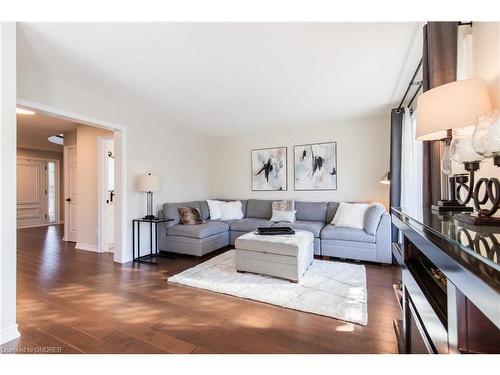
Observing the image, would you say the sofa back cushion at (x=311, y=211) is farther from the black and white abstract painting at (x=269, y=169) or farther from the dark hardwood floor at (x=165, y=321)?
the dark hardwood floor at (x=165, y=321)

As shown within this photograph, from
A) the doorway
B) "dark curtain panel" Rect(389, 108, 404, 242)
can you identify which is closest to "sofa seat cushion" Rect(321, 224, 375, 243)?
"dark curtain panel" Rect(389, 108, 404, 242)

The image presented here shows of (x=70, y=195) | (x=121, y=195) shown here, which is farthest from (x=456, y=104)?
(x=70, y=195)

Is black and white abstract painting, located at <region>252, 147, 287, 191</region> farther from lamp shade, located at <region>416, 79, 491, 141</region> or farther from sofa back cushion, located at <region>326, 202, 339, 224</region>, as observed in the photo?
lamp shade, located at <region>416, 79, 491, 141</region>

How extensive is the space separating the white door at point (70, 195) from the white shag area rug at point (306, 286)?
3.45 m

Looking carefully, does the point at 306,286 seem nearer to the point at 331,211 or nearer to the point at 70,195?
the point at 331,211

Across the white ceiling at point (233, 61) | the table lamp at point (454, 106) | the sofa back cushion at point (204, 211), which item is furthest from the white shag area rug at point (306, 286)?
the white ceiling at point (233, 61)

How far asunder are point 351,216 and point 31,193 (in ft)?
28.5

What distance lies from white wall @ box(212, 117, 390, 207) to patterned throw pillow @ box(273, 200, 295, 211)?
434mm

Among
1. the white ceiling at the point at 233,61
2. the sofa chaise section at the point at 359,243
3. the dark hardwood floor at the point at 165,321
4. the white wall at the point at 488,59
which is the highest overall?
the white ceiling at the point at 233,61

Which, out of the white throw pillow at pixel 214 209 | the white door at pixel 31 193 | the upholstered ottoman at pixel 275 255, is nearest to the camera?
the upholstered ottoman at pixel 275 255

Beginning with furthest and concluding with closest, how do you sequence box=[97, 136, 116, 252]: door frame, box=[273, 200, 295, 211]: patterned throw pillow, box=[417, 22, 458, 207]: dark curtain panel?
box=[273, 200, 295, 211]: patterned throw pillow → box=[97, 136, 116, 252]: door frame → box=[417, 22, 458, 207]: dark curtain panel

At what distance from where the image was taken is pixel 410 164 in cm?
330

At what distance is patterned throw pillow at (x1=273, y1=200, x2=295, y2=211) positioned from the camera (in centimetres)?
441

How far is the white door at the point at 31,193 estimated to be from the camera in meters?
6.74
